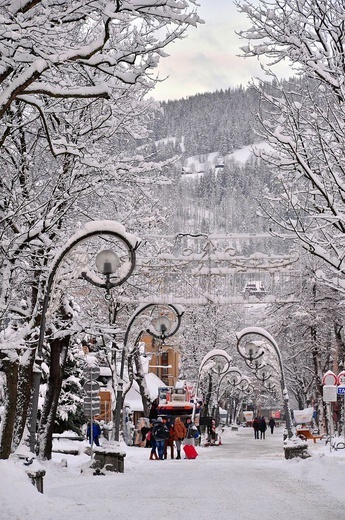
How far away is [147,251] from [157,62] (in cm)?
1428

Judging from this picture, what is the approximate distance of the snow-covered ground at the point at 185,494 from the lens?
11.0 metres

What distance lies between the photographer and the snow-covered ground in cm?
1096

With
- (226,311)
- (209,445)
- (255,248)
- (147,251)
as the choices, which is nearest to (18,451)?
(147,251)

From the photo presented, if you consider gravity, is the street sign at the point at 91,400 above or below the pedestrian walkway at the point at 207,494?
above

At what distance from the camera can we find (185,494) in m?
14.1

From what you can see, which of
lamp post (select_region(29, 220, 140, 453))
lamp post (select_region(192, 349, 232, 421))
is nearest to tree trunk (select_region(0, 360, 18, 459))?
lamp post (select_region(29, 220, 140, 453))

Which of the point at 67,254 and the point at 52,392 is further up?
the point at 67,254

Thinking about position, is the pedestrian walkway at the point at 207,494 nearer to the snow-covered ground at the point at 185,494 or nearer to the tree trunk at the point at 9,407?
the snow-covered ground at the point at 185,494

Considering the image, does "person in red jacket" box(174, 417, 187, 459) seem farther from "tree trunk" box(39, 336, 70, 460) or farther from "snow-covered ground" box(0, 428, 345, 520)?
"tree trunk" box(39, 336, 70, 460)

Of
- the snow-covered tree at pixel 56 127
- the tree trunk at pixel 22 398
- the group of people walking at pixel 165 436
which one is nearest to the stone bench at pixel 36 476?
the snow-covered tree at pixel 56 127

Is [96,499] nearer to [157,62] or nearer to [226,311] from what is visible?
[157,62]

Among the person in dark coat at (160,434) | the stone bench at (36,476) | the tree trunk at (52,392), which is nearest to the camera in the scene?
the stone bench at (36,476)

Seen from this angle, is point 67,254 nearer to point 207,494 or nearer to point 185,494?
point 185,494

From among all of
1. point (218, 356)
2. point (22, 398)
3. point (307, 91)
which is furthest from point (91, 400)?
point (218, 356)
